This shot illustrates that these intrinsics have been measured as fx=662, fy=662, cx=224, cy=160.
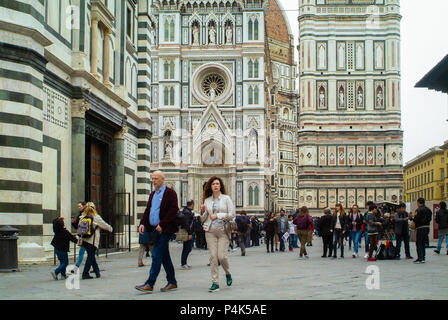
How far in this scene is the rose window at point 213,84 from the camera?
202 ft

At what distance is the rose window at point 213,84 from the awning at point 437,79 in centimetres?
4974

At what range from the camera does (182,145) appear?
60594mm

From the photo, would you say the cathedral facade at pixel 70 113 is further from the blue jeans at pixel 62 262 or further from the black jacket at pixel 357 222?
the black jacket at pixel 357 222

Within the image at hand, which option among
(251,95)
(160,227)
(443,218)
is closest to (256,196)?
(251,95)

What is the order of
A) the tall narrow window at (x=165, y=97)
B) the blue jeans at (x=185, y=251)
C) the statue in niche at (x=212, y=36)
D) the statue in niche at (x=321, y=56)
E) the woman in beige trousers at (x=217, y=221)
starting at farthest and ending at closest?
the statue in niche at (x=321, y=56) → the statue in niche at (x=212, y=36) → the tall narrow window at (x=165, y=97) → the blue jeans at (x=185, y=251) → the woman in beige trousers at (x=217, y=221)

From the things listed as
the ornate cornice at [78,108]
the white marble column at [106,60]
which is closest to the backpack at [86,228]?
the ornate cornice at [78,108]

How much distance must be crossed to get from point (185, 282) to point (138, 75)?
16951 mm

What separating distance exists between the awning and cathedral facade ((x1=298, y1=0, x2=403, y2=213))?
51.8m

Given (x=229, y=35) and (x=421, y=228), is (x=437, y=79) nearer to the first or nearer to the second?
(x=421, y=228)

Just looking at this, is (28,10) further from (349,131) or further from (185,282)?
(349,131)

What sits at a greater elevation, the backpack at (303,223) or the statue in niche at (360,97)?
the statue in niche at (360,97)

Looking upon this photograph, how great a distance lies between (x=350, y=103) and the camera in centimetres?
6462
